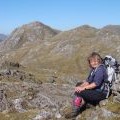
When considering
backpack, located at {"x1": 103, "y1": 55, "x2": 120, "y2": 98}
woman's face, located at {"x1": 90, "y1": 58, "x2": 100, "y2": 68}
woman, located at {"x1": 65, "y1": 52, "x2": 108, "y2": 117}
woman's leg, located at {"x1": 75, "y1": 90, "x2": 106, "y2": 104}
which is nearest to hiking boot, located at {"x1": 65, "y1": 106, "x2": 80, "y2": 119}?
woman, located at {"x1": 65, "y1": 52, "x2": 108, "y2": 117}

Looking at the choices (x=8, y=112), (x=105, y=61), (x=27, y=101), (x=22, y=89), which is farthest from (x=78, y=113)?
(x=22, y=89)

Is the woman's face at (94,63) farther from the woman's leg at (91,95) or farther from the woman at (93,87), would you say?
the woman's leg at (91,95)

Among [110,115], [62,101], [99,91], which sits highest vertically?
[99,91]

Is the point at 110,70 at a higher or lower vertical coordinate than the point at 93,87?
higher

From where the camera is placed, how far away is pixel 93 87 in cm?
2347

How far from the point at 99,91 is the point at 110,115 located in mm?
1853

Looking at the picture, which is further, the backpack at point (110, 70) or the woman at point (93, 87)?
the backpack at point (110, 70)

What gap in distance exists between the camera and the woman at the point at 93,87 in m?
23.2

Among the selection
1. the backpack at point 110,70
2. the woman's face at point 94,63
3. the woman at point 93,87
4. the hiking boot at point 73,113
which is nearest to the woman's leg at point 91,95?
the woman at point 93,87

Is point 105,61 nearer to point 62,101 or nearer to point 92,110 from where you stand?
point 92,110

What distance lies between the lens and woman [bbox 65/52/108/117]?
912 inches

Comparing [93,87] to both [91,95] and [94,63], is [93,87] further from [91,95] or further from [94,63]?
[94,63]

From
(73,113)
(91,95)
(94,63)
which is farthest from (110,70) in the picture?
(73,113)

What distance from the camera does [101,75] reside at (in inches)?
911
